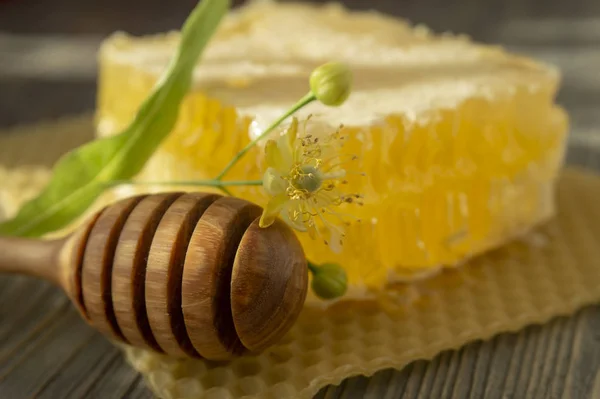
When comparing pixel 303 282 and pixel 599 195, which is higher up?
pixel 303 282

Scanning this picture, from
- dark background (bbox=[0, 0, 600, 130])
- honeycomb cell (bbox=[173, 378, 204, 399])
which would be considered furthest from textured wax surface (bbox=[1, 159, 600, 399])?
dark background (bbox=[0, 0, 600, 130])

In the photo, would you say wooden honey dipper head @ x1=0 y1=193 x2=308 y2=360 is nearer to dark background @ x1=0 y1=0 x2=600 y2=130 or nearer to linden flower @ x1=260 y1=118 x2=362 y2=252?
linden flower @ x1=260 y1=118 x2=362 y2=252

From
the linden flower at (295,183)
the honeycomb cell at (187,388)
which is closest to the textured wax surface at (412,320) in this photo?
the honeycomb cell at (187,388)

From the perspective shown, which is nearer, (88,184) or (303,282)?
(303,282)

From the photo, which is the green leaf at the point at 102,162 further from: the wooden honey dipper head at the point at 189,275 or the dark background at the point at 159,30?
the dark background at the point at 159,30

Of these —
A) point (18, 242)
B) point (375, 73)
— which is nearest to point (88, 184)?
point (18, 242)

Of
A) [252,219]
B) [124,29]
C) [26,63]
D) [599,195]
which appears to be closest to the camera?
[252,219]

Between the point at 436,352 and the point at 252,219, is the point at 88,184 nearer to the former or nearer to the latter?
the point at 252,219

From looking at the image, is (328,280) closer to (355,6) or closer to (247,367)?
(247,367)
